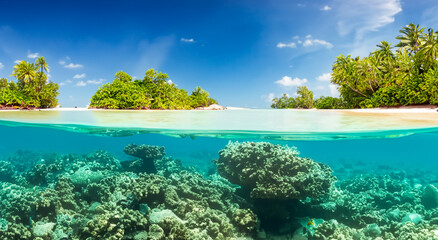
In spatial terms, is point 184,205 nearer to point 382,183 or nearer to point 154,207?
point 154,207

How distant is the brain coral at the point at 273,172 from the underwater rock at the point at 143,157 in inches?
154

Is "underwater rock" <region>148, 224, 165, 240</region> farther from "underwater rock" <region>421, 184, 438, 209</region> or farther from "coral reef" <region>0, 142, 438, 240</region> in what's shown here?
"underwater rock" <region>421, 184, 438, 209</region>

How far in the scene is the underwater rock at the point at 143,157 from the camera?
40.3 ft

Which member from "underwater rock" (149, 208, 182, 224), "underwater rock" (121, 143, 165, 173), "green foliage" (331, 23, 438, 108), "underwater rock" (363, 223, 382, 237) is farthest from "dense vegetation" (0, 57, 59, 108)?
"green foliage" (331, 23, 438, 108)

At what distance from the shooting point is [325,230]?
7.50m

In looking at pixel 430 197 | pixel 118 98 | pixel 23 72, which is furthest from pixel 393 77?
pixel 23 72

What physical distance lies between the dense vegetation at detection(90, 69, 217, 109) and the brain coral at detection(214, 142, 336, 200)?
21.2m

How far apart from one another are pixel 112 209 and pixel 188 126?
524cm

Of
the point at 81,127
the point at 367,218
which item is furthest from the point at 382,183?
the point at 81,127

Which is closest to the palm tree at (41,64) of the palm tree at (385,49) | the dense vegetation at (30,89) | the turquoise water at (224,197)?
the dense vegetation at (30,89)

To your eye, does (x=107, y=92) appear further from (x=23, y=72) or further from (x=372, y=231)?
(x=372, y=231)

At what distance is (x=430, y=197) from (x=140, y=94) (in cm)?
2576

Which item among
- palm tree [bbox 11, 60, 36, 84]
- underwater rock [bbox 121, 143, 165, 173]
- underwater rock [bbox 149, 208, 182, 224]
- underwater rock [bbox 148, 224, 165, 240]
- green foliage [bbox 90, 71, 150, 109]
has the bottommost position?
underwater rock [bbox 148, 224, 165, 240]

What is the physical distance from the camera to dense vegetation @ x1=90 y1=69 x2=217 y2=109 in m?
28.3
